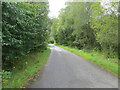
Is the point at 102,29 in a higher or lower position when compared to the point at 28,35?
higher

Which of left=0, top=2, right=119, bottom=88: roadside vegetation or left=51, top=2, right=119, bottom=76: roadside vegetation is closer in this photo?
left=0, top=2, right=119, bottom=88: roadside vegetation

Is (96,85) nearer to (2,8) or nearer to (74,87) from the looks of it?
(74,87)

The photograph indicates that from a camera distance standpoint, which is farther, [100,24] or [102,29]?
[100,24]

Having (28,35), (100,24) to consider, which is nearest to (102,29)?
(100,24)

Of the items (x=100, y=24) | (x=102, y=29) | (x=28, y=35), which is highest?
(x=100, y=24)

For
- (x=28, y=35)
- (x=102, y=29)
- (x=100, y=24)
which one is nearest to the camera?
(x=28, y=35)

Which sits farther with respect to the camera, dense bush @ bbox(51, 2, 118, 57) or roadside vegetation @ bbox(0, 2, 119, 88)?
dense bush @ bbox(51, 2, 118, 57)

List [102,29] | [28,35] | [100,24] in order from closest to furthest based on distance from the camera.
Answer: [28,35] → [102,29] → [100,24]

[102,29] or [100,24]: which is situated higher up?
[100,24]

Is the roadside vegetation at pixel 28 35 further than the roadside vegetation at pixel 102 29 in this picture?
No

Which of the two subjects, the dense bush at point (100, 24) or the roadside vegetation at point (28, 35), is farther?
the dense bush at point (100, 24)

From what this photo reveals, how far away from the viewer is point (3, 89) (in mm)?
3521

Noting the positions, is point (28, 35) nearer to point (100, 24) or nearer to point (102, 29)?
point (102, 29)

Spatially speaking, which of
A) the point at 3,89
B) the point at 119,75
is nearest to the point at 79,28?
the point at 119,75
